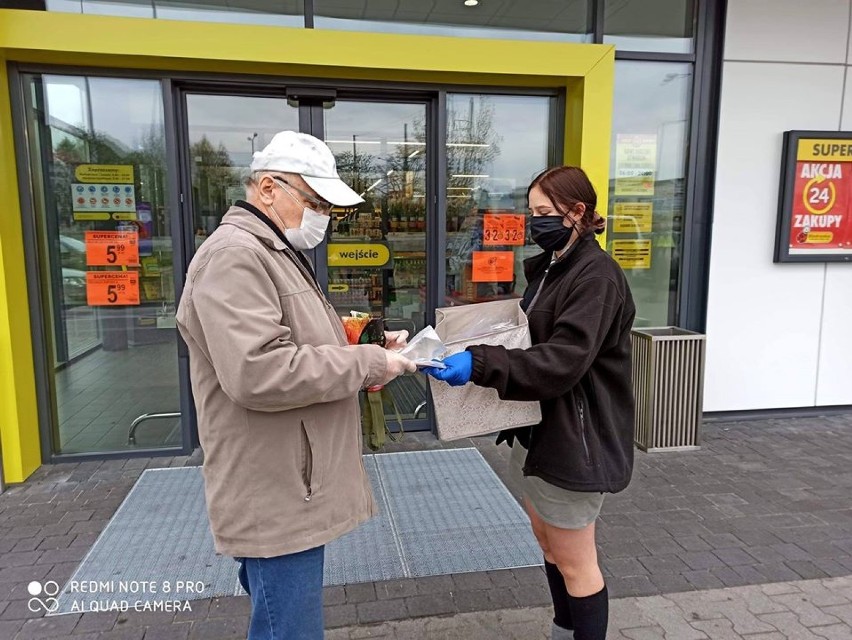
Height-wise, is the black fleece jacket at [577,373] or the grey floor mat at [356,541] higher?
the black fleece jacket at [577,373]

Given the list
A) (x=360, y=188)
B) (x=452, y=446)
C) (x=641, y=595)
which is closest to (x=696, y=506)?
(x=641, y=595)

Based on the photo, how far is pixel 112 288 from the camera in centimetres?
461

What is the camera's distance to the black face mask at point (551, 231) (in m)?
2.12

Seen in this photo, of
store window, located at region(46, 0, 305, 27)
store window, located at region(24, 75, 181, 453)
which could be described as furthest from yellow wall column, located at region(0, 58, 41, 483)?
store window, located at region(46, 0, 305, 27)

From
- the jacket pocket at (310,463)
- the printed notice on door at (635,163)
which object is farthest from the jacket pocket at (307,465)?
the printed notice on door at (635,163)

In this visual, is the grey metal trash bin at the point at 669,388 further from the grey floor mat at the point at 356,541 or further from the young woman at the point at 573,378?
the young woman at the point at 573,378

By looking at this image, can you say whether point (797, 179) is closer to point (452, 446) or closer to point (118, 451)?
point (452, 446)

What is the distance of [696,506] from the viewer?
393 cm

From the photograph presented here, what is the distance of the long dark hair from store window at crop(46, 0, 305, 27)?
10.9ft

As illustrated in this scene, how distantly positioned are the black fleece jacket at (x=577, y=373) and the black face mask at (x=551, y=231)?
58mm

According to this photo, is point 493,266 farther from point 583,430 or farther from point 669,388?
point 583,430

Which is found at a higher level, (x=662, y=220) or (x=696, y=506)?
(x=662, y=220)

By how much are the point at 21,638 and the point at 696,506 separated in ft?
12.6

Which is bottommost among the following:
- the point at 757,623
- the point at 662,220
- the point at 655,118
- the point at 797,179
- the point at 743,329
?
the point at 757,623
